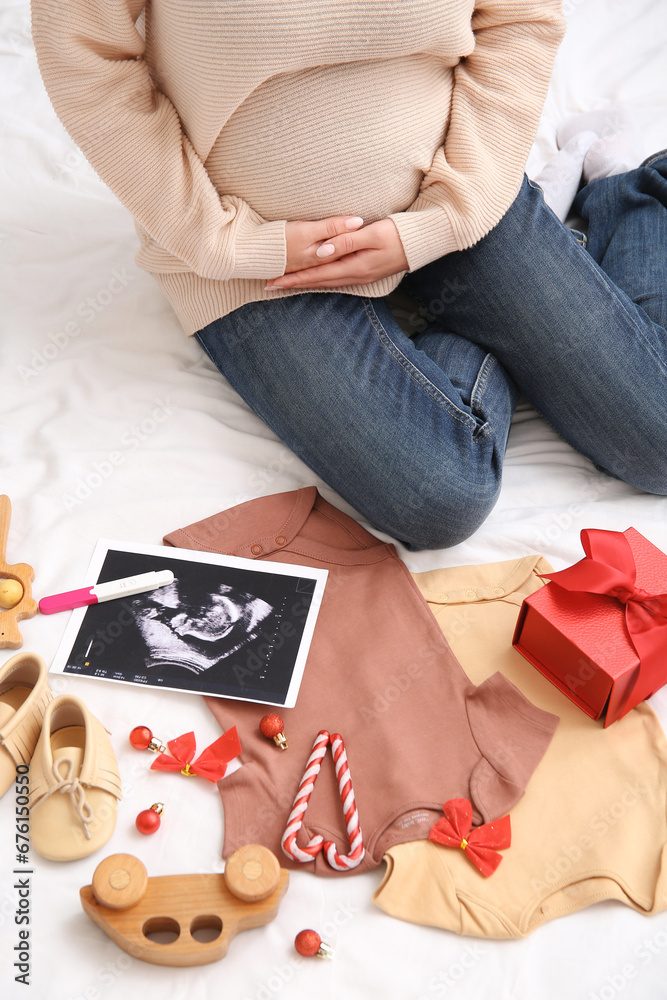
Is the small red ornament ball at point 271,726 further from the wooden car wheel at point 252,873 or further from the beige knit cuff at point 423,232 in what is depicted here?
the beige knit cuff at point 423,232

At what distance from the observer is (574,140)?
4.75 feet

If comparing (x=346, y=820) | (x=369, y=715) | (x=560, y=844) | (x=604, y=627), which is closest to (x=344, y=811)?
(x=346, y=820)

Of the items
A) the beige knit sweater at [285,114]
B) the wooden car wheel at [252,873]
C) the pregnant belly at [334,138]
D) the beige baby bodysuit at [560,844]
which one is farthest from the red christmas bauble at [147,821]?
the pregnant belly at [334,138]

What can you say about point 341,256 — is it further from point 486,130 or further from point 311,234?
point 486,130

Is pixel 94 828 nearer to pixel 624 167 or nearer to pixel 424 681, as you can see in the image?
pixel 424 681

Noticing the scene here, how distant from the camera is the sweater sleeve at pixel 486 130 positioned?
1.01 m

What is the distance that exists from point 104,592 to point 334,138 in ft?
2.20

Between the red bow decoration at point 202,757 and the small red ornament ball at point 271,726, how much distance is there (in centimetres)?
3

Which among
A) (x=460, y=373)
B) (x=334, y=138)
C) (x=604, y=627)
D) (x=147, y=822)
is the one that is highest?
(x=334, y=138)

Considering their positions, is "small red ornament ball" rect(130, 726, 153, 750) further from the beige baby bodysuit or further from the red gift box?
the red gift box

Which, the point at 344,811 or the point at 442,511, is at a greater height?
the point at 442,511

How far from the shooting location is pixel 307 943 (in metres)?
0.74

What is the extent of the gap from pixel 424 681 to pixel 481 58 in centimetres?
85

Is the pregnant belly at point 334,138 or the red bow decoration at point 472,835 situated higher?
the pregnant belly at point 334,138
